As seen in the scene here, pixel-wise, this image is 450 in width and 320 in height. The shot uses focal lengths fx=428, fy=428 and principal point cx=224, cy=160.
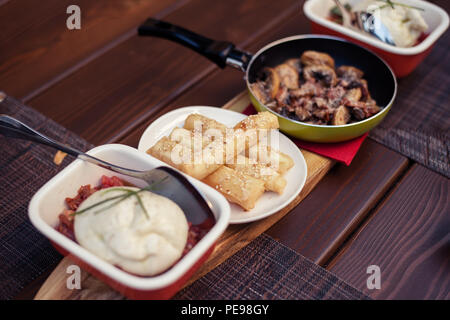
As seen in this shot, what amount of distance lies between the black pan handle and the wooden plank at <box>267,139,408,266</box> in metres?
0.43

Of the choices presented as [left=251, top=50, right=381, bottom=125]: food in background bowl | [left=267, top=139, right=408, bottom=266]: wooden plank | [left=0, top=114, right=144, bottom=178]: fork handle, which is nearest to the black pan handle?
[left=251, top=50, right=381, bottom=125]: food in background bowl

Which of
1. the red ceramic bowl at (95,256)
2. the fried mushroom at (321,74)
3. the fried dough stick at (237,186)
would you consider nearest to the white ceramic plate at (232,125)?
the fried dough stick at (237,186)

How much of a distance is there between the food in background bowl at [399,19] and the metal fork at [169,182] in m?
0.91

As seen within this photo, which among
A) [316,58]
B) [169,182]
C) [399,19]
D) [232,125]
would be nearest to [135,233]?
[169,182]

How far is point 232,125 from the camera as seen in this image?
3.81ft

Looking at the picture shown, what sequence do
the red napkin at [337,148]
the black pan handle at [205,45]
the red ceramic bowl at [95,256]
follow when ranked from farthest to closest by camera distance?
the black pan handle at [205,45]
the red napkin at [337,148]
the red ceramic bowl at [95,256]

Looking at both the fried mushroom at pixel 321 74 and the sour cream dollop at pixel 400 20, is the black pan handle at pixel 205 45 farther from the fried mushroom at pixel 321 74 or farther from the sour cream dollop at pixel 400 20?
the sour cream dollop at pixel 400 20

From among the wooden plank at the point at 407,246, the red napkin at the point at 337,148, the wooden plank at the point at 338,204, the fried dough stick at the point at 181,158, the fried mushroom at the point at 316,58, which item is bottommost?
the wooden plank at the point at 407,246

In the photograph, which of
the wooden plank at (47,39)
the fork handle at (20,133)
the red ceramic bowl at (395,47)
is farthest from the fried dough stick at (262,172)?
the wooden plank at (47,39)

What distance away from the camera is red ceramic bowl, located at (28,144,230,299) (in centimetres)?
69

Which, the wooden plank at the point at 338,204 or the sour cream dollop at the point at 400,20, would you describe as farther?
the sour cream dollop at the point at 400,20

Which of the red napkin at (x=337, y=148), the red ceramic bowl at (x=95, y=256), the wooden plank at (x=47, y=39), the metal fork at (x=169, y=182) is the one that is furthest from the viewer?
the wooden plank at (x=47, y=39)

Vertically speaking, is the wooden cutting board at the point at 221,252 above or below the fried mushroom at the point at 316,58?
below

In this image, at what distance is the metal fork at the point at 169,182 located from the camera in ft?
2.67
